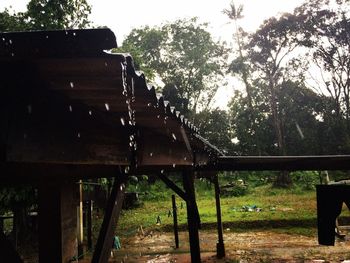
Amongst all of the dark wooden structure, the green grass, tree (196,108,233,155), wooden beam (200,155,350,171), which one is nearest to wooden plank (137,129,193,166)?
the dark wooden structure

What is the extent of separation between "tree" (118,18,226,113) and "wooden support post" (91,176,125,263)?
32544 millimetres

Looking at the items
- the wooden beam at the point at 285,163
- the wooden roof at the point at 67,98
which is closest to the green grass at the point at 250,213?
the wooden beam at the point at 285,163

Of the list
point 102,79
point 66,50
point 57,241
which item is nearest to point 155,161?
point 102,79

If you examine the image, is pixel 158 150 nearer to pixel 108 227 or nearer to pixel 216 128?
pixel 108 227

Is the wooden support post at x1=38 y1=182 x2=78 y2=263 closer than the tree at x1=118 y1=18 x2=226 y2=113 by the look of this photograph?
Yes

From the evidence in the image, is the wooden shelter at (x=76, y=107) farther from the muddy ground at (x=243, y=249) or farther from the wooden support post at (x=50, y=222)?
the muddy ground at (x=243, y=249)

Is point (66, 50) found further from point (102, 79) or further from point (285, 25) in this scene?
point (285, 25)

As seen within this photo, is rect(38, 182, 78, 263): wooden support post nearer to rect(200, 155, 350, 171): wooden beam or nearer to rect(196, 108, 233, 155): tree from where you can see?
rect(200, 155, 350, 171): wooden beam

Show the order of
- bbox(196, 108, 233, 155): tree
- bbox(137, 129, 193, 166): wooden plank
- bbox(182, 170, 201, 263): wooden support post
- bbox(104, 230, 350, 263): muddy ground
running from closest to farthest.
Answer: bbox(137, 129, 193, 166): wooden plank, bbox(182, 170, 201, 263): wooden support post, bbox(104, 230, 350, 263): muddy ground, bbox(196, 108, 233, 155): tree

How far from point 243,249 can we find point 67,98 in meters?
11.5

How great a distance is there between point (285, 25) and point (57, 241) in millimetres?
25666

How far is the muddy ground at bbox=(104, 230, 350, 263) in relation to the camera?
10.8 metres

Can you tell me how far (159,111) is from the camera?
2.51 metres

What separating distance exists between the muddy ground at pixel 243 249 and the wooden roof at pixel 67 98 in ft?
31.2
